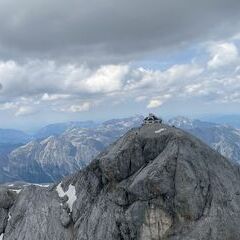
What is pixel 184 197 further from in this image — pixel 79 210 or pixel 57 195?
pixel 57 195

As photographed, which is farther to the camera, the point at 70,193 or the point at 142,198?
the point at 70,193

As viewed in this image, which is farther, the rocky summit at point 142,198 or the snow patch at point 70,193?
the snow patch at point 70,193

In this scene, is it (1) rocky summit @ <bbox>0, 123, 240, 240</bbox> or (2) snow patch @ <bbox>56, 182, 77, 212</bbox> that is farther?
(2) snow patch @ <bbox>56, 182, 77, 212</bbox>

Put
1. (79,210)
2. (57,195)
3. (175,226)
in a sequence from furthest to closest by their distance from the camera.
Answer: (57,195), (79,210), (175,226)

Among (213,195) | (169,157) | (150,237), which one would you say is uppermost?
(169,157)

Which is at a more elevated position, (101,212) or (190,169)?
(190,169)

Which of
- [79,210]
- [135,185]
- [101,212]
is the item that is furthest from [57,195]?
[135,185]

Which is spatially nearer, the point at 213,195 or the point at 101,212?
the point at 213,195

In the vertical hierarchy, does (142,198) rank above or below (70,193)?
above
